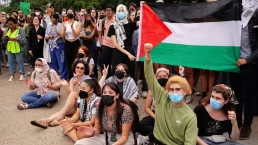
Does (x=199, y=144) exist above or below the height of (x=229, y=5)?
below

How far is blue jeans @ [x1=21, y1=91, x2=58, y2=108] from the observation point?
6289 mm

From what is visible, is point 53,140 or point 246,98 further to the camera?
point 53,140

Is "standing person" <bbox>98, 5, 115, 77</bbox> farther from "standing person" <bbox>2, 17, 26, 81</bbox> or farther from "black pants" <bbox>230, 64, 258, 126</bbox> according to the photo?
"black pants" <bbox>230, 64, 258, 126</bbox>

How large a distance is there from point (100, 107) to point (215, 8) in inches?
85.8

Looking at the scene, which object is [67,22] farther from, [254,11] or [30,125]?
[254,11]

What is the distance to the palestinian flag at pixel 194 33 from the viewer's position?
4543mm

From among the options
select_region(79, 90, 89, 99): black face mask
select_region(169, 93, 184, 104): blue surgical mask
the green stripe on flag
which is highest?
the green stripe on flag

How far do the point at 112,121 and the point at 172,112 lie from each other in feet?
2.92

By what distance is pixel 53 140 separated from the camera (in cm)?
490

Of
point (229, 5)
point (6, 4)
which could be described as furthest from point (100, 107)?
point (6, 4)

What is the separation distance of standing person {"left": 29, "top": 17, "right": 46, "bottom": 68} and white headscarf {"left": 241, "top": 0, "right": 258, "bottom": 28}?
5877 millimetres

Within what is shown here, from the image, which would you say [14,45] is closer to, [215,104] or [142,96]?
[142,96]

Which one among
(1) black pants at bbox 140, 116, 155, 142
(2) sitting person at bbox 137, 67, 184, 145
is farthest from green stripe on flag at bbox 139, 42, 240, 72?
(1) black pants at bbox 140, 116, 155, 142

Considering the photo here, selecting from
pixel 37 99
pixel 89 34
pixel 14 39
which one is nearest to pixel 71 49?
pixel 89 34
